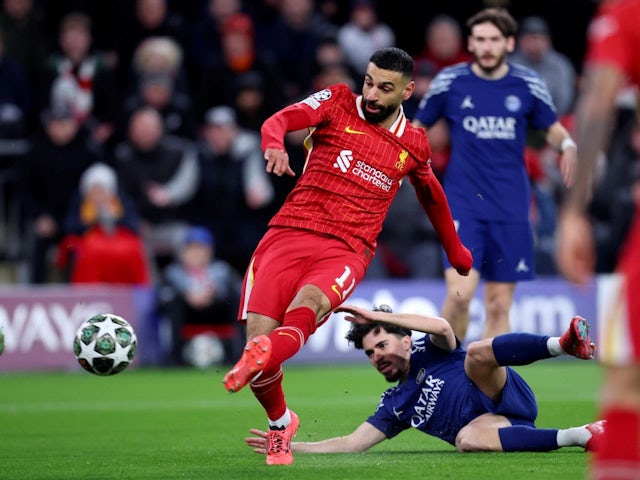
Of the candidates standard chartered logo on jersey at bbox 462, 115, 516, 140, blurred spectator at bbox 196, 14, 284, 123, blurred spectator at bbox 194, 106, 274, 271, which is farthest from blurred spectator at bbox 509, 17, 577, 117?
standard chartered logo on jersey at bbox 462, 115, 516, 140

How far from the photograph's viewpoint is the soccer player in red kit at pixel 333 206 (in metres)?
7.61

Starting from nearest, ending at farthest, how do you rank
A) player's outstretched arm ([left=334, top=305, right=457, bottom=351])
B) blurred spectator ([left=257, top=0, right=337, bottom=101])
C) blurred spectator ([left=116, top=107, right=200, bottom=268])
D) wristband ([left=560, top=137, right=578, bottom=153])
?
player's outstretched arm ([left=334, top=305, right=457, bottom=351]) < wristband ([left=560, top=137, right=578, bottom=153]) < blurred spectator ([left=116, top=107, right=200, bottom=268]) < blurred spectator ([left=257, top=0, right=337, bottom=101])

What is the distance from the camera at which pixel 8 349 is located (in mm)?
15445

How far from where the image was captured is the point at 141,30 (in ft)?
57.4

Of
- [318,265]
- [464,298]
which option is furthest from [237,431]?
[318,265]

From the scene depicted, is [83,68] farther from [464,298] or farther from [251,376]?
[251,376]

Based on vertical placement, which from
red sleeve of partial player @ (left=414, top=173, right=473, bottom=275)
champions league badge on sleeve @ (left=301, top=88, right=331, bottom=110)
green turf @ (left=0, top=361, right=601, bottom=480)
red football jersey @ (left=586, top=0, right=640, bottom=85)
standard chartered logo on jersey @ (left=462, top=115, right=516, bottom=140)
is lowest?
green turf @ (left=0, top=361, right=601, bottom=480)

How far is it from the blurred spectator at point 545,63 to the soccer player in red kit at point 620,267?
12471 mm

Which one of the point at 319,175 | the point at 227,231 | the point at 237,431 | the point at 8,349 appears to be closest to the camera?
the point at 319,175

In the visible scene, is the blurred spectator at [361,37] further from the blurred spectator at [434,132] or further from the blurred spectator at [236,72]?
the blurred spectator at [236,72]

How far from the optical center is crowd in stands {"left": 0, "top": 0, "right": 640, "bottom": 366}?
1593 centimetres

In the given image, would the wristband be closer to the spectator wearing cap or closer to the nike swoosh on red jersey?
the nike swoosh on red jersey

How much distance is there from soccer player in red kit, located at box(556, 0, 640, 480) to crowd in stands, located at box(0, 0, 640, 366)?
11345 millimetres

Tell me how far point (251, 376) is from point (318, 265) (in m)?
1.18
